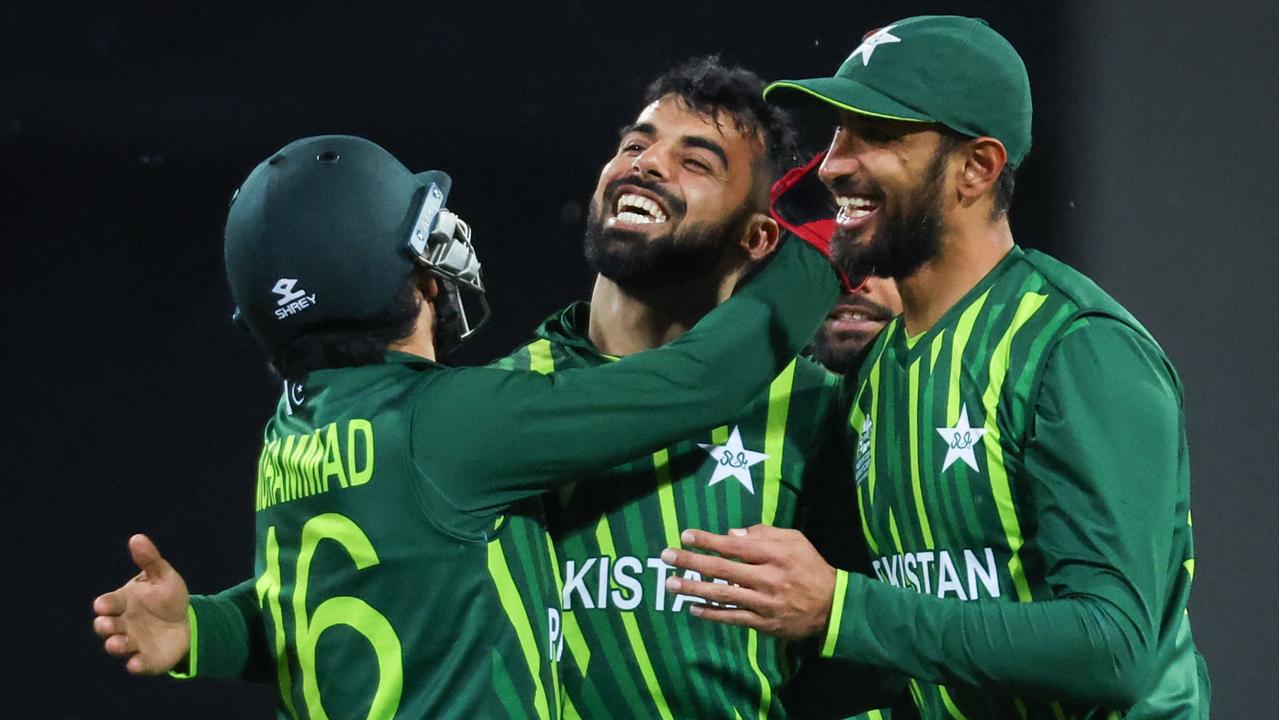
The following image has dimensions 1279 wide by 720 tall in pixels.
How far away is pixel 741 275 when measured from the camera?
2.25 metres

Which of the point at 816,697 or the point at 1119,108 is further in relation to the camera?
the point at 1119,108

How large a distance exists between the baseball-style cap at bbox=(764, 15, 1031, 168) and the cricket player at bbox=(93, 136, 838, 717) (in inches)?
10.1

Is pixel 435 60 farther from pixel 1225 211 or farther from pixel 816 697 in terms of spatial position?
pixel 816 697

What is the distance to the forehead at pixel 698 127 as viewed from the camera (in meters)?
2.19

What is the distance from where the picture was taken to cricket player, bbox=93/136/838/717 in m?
1.76

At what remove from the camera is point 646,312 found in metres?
2.19

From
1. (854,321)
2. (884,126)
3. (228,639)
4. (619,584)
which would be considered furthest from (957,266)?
(228,639)

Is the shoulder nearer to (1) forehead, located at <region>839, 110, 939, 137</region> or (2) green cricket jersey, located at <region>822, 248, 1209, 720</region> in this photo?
(2) green cricket jersey, located at <region>822, 248, 1209, 720</region>

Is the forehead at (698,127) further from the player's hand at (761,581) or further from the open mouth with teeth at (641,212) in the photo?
the player's hand at (761,581)

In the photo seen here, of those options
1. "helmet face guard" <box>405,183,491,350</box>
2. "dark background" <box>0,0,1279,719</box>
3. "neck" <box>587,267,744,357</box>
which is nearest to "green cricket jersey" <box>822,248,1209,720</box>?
"neck" <box>587,267,744,357</box>

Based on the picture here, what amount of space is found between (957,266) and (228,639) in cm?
95

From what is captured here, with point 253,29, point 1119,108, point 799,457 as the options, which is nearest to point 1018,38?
point 1119,108

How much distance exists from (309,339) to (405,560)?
0.28 meters

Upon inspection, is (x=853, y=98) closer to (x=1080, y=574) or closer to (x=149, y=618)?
(x=1080, y=574)
